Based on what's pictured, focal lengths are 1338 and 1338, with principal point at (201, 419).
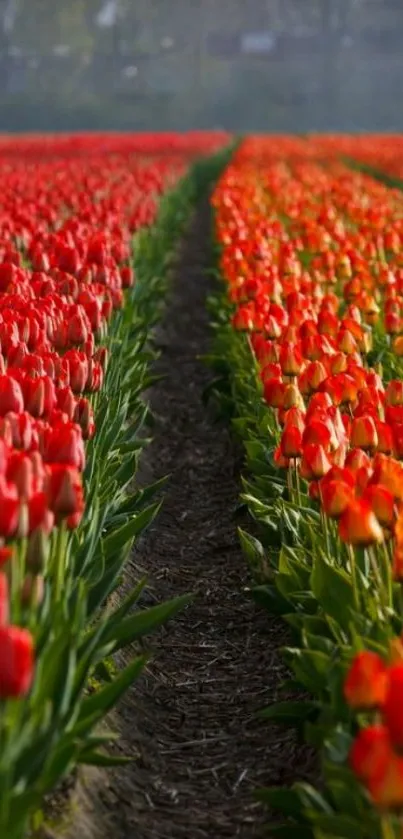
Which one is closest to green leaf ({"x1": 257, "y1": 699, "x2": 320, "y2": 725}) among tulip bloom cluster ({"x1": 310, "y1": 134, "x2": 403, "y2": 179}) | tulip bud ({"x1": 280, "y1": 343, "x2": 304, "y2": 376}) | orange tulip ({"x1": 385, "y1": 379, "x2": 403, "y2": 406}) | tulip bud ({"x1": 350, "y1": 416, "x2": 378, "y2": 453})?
tulip bud ({"x1": 350, "y1": 416, "x2": 378, "y2": 453})

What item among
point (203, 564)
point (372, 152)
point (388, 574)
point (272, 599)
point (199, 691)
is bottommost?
point (372, 152)

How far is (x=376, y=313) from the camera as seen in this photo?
6156 millimetres

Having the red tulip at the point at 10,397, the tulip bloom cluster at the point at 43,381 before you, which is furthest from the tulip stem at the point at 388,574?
the red tulip at the point at 10,397

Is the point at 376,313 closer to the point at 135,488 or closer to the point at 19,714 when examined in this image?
the point at 135,488

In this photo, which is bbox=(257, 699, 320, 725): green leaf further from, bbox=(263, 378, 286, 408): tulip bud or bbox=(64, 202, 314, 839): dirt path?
bbox=(263, 378, 286, 408): tulip bud

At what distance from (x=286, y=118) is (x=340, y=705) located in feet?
228

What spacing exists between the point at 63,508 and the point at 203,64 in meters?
75.1

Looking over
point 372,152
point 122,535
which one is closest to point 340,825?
point 122,535

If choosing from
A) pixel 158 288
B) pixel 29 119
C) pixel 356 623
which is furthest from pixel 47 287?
pixel 29 119

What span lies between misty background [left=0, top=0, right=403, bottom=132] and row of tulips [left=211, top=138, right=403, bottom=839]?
62001 millimetres

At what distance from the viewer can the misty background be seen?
69.3 metres

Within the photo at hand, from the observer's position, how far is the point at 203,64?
2960 inches

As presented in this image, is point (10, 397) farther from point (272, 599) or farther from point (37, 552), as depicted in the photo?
point (272, 599)

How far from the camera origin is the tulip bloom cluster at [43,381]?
257 cm
